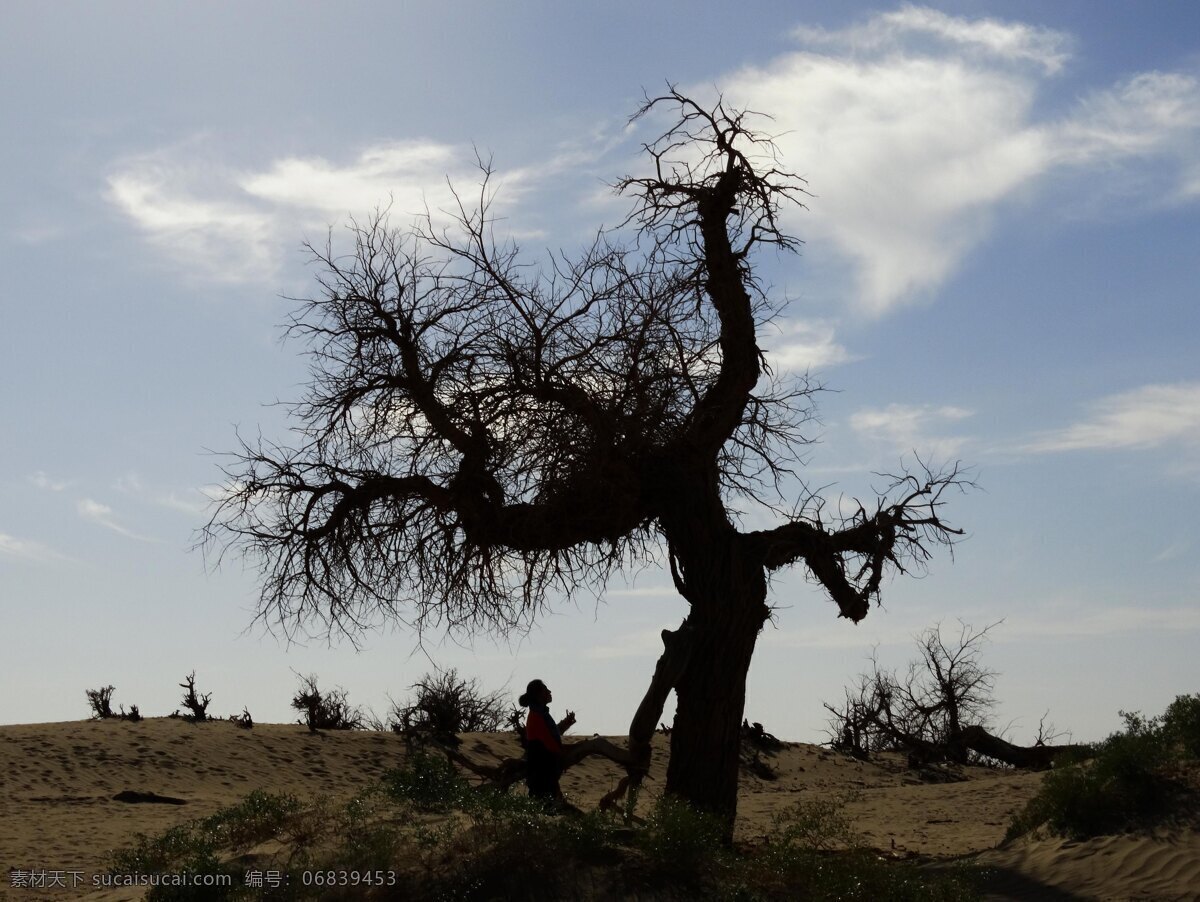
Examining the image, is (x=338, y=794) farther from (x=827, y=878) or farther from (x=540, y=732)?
(x=827, y=878)

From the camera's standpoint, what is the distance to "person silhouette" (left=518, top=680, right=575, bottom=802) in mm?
12484

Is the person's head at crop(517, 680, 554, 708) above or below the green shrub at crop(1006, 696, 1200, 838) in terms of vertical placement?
above

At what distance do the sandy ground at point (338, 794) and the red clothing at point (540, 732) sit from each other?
13.9 ft

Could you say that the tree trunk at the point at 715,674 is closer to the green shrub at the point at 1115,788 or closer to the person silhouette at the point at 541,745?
the person silhouette at the point at 541,745

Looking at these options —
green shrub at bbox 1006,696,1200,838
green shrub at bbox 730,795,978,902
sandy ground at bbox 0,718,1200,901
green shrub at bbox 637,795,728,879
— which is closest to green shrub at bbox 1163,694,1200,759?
green shrub at bbox 1006,696,1200,838

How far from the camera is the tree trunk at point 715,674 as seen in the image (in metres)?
14.1

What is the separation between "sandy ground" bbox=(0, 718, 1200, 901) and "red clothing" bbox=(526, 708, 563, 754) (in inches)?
167

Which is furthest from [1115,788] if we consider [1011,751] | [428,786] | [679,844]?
[1011,751]

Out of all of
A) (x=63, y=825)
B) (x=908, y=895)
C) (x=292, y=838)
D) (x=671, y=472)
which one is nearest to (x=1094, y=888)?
(x=908, y=895)

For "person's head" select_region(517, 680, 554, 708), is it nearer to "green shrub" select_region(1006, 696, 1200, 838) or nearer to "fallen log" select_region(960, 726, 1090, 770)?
"green shrub" select_region(1006, 696, 1200, 838)

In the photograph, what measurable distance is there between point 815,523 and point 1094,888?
503 centimetres

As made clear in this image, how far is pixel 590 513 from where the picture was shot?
570 inches

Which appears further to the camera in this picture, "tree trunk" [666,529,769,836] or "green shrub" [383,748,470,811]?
"tree trunk" [666,529,769,836]

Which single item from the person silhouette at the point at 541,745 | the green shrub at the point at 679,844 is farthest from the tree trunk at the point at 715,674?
the green shrub at the point at 679,844
